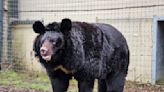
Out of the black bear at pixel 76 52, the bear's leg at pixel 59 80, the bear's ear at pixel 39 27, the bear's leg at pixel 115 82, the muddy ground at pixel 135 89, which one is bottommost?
the muddy ground at pixel 135 89

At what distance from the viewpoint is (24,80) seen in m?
10.2

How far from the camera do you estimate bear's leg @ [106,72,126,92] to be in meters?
6.47

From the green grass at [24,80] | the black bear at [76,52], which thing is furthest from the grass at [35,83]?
the black bear at [76,52]

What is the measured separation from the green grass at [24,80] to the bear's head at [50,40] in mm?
3518

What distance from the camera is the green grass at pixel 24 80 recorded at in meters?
9.13

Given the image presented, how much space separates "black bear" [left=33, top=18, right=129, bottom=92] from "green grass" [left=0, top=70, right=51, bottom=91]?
288 cm

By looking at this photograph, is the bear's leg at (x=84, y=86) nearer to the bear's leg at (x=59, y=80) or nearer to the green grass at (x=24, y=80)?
the bear's leg at (x=59, y=80)

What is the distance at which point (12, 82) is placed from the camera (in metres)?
9.68

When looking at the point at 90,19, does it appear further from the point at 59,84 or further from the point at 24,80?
the point at 59,84

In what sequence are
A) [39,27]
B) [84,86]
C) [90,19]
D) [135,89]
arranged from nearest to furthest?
[39,27] < [84,86] < [135,89] < [90,19]

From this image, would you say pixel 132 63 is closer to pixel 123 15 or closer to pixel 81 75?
pixel 123 15

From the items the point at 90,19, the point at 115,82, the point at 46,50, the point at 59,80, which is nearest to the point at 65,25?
the point at 46,50

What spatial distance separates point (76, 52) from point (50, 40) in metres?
0.39

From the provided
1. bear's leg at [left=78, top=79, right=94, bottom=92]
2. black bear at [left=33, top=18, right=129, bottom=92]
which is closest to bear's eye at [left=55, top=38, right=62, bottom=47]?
black bear at [left=33, top=18, right=129, bottom=92]
